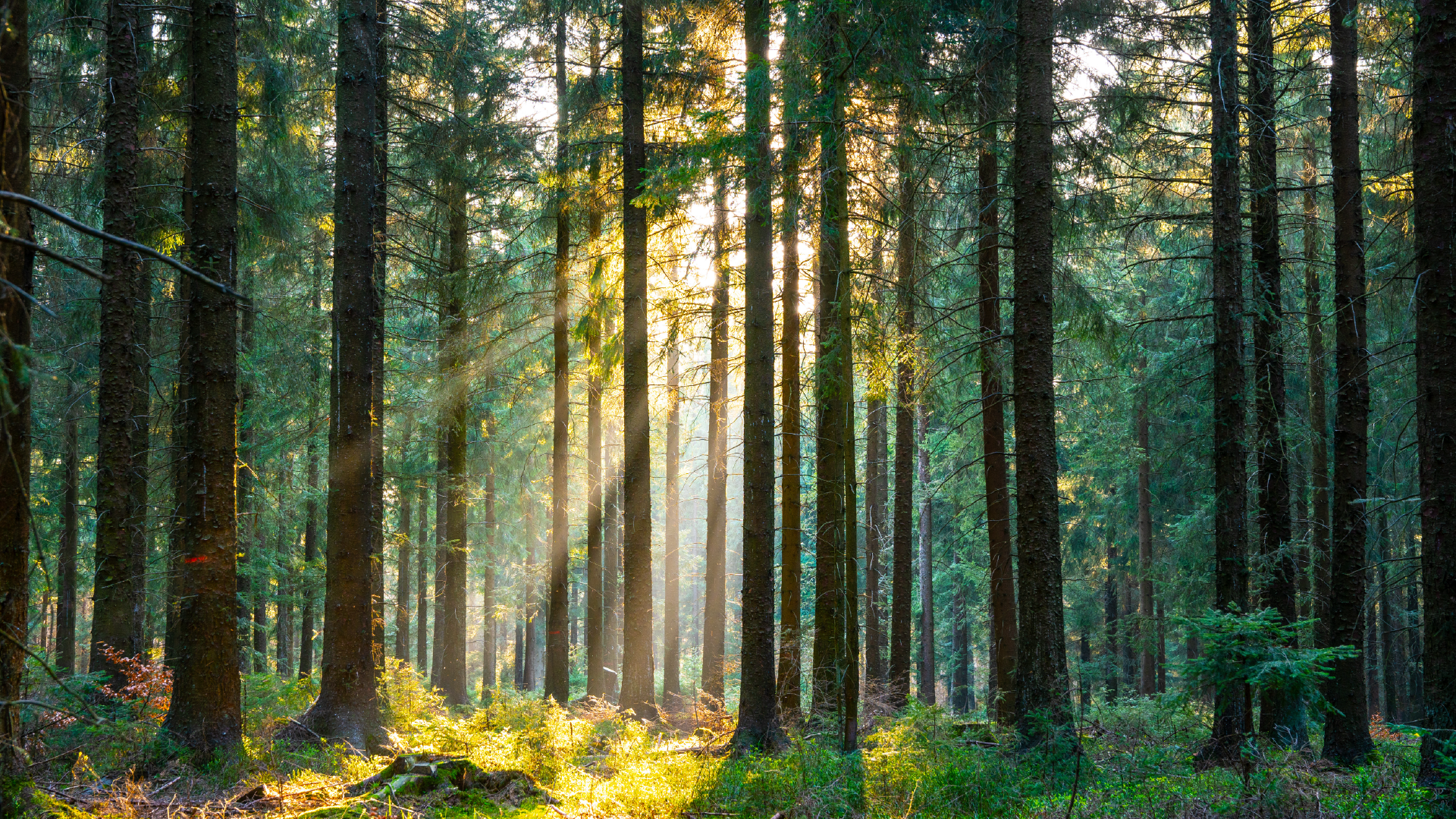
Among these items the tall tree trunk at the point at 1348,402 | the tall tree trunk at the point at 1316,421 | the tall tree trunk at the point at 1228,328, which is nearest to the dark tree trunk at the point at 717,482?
the tall tree trunk at the point at 1228,328

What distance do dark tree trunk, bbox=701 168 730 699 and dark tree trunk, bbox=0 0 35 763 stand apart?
8.14m

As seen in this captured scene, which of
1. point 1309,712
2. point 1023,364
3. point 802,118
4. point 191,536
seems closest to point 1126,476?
point 1309,712

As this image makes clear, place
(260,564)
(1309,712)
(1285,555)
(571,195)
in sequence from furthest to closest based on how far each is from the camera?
(260,564)
(571,195)
(1309,712)
(1285,555)

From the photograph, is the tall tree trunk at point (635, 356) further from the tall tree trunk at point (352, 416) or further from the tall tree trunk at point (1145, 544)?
the tall tree trunk at point (1145, 544)

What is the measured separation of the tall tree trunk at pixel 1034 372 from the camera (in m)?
7.89

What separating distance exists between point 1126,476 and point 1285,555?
46.7 ft

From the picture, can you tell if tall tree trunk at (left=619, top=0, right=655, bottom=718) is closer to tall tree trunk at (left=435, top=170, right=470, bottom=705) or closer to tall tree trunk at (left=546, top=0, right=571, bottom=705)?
tall tree trunk at (left=546, top=0, right=571, bottom=705)

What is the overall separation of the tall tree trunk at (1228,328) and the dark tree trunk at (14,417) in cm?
1036

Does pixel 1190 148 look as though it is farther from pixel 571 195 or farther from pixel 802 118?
pixel 571 195

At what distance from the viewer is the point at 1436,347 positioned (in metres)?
6.09

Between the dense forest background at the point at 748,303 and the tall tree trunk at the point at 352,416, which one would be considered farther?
the tall tree trunk at the point at 352,416

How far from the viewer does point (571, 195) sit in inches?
518

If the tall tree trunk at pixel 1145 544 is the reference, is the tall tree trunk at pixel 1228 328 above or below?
above

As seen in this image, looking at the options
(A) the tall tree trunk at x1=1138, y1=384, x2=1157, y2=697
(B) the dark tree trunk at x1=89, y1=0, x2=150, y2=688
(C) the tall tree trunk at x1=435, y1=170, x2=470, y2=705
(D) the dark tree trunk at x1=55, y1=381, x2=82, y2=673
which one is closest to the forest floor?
(B) the dark tree trunk at x1=89, y1=0, x2=150, y2=688
